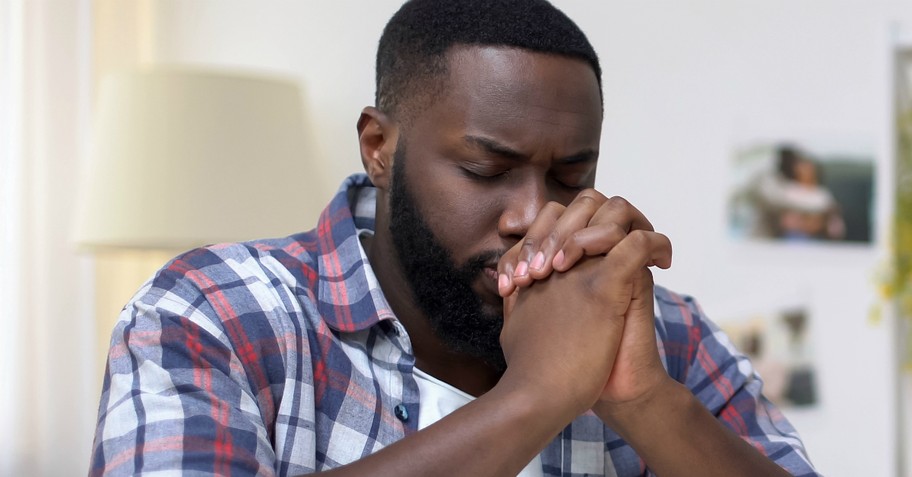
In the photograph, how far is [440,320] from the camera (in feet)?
3.76

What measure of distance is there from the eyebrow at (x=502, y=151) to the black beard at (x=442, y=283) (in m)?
0.10

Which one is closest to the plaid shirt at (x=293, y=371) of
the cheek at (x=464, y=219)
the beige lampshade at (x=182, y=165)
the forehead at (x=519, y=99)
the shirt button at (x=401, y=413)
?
the shirt button at (x=401, y=413)

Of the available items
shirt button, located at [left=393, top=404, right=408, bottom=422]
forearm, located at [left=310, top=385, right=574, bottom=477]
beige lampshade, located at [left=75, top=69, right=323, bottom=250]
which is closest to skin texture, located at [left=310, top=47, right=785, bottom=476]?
forearm, located at [left=310, top=385, right=574, bottom=477]

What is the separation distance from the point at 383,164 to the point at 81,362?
123cm

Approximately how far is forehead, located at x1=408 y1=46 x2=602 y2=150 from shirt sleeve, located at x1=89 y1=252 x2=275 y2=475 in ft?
1.08

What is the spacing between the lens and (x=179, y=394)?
896mm

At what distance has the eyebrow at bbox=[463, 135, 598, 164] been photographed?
1.08 meters

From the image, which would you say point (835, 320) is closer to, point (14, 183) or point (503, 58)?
point (503, 58)

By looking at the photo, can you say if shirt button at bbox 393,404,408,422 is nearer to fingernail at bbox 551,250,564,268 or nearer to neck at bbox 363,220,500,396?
neck at bbox 363,220,500,396

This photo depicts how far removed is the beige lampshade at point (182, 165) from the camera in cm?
200

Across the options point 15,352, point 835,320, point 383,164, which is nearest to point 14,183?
point 15,352

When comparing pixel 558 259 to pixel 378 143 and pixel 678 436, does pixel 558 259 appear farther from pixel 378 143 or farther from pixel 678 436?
pixel 378 143

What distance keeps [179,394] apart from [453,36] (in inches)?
20.3

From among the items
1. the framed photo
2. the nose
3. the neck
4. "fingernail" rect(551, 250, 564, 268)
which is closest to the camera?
"fingernail" rect(551, 250, 564, 268)
